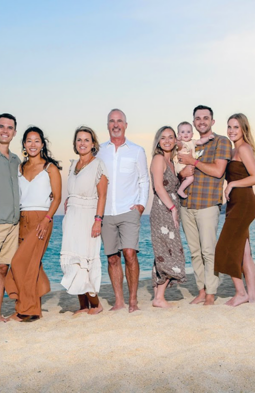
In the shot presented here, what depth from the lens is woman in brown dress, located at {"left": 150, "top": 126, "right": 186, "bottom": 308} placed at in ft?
18.2

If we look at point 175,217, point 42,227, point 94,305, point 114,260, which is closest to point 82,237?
point 42,227

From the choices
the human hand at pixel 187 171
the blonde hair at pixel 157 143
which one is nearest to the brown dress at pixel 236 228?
the human hand at pixel 187 171

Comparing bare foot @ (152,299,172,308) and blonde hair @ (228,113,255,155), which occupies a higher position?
blonde hair @ (228,113,255,155)

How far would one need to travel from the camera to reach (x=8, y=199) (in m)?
5.37

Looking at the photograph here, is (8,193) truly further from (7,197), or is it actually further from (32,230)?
(32,230)

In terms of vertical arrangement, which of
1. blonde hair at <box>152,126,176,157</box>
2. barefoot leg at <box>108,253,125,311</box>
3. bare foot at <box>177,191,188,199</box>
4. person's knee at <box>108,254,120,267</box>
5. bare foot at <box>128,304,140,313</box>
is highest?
blonde hair at <box>152,126,176,157</box>

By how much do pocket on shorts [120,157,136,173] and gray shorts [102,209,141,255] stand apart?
1.57ft

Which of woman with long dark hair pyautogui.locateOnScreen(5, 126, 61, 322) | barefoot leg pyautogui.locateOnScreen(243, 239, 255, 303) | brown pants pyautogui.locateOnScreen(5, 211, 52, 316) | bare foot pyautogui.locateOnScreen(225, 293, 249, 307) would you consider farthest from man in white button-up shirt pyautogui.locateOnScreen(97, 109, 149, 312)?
barefoot leg pyautogui.locateOnScreen(243, 239, 255, 303)

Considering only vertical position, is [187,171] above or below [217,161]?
below

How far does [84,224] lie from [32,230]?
592 mm

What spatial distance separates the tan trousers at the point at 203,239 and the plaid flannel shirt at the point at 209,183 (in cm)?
9

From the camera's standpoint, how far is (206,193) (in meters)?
5.57

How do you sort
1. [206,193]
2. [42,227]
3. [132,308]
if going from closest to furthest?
1. [42,227]
2. [132,308]
3. [206,193]

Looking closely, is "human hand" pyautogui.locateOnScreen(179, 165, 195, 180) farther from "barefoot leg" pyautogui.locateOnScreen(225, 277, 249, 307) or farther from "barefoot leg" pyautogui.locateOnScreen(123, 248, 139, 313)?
"barefoot leg" pyautogui.locateOnScreen(225, 277, 249, 307)
